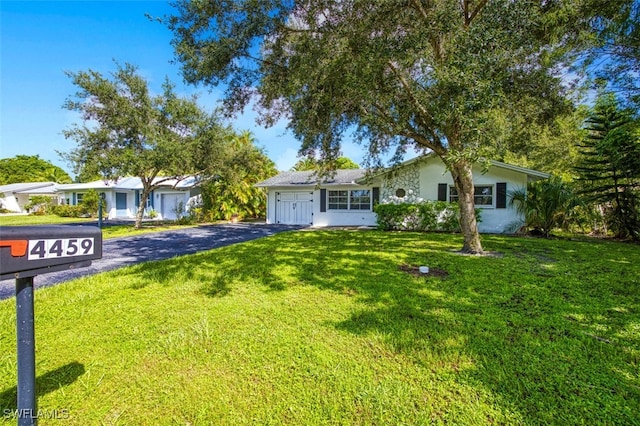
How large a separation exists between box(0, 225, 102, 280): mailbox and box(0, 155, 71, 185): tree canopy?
58602mm

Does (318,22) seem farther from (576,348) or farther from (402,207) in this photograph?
(402,207)

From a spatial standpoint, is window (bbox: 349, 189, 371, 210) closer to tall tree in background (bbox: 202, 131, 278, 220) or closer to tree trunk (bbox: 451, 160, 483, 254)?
tall tree in background (bbox: 202, 131, 278, 220)

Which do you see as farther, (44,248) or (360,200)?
(360,200)

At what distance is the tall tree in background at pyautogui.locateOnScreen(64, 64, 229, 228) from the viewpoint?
44.7 feet

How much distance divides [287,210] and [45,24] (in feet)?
47.1

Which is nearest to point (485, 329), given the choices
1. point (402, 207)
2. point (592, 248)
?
point (592, 248)

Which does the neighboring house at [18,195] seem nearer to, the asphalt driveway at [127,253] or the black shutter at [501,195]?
the asphalt driveway at [127,253]

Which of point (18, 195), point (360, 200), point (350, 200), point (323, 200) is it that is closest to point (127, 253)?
point (323, 200)

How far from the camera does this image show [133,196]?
1030 inches

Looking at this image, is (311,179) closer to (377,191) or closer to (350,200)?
(350,200)

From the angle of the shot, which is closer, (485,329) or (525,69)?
(485,329)

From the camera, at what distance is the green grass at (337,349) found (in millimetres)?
2281

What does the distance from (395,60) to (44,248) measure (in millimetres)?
6129

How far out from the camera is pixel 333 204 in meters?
17.9
